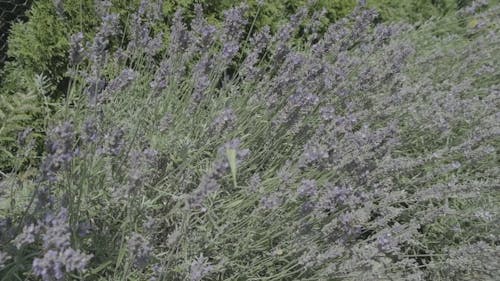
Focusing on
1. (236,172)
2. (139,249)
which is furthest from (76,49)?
(236,172)

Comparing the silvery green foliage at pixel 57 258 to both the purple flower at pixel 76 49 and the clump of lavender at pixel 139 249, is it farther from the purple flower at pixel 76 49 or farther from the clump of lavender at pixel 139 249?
the purple flower at pixel 76 49

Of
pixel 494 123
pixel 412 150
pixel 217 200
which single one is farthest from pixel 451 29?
pixel 217 200

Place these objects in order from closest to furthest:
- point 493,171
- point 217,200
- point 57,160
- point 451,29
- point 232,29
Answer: point 57,160, point 217,200, point 232,29, point 493,171, point 451,29

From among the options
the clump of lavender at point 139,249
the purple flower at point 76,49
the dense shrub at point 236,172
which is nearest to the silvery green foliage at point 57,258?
the dense shrub at point 236,172

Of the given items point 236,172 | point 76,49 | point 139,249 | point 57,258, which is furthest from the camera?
point 236,172

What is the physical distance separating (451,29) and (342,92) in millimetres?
2918

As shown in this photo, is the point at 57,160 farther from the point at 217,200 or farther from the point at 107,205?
the point at 217,200

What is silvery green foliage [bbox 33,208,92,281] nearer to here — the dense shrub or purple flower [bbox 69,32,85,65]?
the dense shrub

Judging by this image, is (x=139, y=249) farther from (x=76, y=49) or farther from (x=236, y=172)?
(x=236, y=172)

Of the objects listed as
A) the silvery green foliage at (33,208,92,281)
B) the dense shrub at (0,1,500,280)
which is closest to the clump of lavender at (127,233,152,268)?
the dense shrub at (0,1,500,280)

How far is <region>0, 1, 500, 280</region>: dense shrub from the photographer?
1619mm

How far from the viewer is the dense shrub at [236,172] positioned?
5.31 feet

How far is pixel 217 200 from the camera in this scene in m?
2.06

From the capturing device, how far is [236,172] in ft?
6.79
